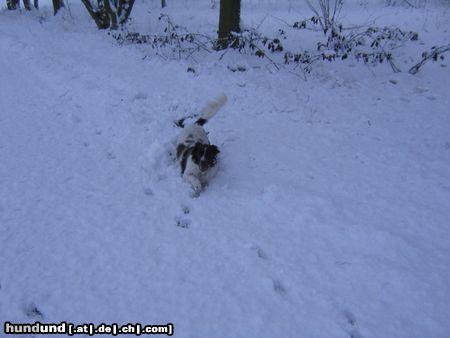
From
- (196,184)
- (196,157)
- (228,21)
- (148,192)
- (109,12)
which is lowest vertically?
(148,192)

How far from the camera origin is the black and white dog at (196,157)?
15.0 ft

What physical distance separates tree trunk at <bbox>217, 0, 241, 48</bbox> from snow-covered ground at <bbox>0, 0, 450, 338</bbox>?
2.20 feet

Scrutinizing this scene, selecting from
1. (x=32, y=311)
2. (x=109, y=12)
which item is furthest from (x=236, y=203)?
(x=109, y=12)

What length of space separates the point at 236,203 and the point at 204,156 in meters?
0.69

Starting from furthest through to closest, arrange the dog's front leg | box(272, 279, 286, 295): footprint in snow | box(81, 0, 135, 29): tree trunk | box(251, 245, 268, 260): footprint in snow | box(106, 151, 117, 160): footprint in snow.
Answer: box(81, 0, 135, 29): tree trunk → box(106, 151, 117, 160): footprint in snow → the dog's front leg → box(251, 245, 268, 260): footprint in snow → box(272, 279, 286, 295): footprint in snow

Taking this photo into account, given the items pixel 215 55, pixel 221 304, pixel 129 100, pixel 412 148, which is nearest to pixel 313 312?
pixel 221 304

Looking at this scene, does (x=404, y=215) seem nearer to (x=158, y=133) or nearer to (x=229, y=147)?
(x=229, y=147)

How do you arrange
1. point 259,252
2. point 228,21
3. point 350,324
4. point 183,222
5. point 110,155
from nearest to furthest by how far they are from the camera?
point 350,324 < point 259,252 < point 183,222 < point 110,155 < point 228,21

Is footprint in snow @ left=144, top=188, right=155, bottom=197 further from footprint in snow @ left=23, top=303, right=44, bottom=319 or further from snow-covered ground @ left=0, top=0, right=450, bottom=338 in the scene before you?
footprint in snow @ left=23, top=303, right=44, bottom=319

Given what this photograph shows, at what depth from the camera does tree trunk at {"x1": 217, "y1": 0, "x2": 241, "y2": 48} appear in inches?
338

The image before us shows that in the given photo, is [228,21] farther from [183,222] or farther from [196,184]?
[183,222]

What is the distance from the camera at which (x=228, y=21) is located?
8.76 metres

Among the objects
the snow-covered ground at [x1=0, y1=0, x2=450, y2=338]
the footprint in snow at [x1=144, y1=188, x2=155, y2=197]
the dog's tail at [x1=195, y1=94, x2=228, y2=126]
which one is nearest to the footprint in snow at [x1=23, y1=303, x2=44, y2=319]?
the snow-covered ground at [x1=0, y1=0, x2=450, y2=338]

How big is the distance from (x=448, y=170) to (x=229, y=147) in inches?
120
